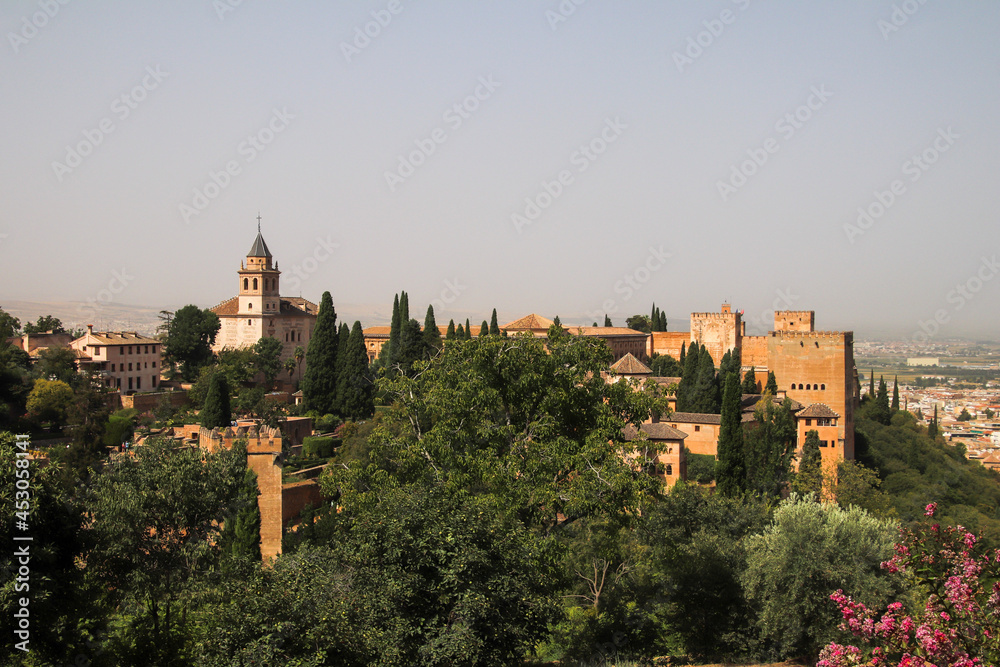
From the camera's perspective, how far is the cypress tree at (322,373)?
37375 millimetres

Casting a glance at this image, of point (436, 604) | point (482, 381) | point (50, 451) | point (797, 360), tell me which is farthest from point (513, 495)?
point (797, 360)

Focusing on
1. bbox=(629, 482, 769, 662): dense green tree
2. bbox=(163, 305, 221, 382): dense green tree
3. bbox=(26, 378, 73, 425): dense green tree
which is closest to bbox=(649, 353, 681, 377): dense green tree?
bbox=(163, 305, 221, 382): dense green tree

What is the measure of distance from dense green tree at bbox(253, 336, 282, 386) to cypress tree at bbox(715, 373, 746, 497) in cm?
2629

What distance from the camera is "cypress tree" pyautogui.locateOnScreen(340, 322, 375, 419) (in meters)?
36.7

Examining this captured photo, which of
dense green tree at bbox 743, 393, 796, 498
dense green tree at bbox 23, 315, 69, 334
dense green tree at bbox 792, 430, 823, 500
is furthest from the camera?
dense green tree at bbox 23, 315, 69, 334

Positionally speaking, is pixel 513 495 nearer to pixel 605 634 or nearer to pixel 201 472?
pixel 605 634

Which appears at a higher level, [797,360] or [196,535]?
[797,360]

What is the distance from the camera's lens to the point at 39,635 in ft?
34.5

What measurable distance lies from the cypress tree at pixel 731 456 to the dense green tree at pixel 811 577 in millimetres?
12416

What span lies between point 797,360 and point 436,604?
108 feet

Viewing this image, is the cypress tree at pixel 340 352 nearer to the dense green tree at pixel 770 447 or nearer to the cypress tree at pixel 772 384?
the dense green tree at pixel 770 447

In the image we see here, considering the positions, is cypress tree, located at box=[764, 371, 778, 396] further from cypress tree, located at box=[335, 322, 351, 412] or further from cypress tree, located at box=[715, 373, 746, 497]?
cypress tree, located at box=[335, 322, 351, 412]

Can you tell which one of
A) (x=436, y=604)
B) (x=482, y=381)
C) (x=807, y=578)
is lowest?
(x=807, y=578)

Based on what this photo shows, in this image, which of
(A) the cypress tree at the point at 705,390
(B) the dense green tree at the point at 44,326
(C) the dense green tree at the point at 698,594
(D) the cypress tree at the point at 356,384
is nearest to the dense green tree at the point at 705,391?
(A) the cypress tree at the point at 705,390
